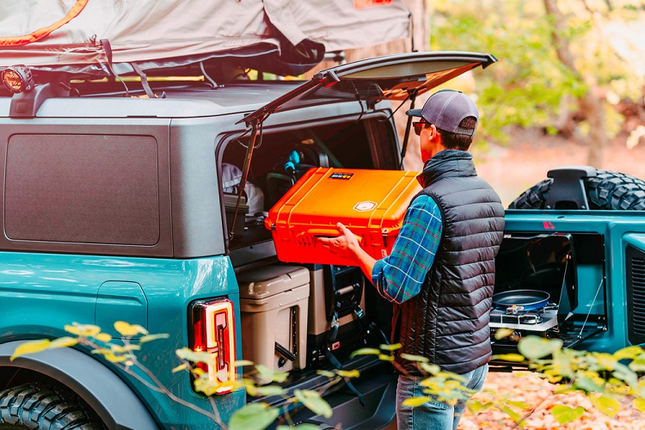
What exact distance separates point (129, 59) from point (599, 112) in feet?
54.8

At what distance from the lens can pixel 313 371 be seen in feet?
13.5

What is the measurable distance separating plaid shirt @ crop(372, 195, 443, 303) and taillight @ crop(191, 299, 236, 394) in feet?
2.16

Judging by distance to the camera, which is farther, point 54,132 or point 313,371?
point 313,371

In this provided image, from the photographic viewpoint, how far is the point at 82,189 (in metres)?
3.45

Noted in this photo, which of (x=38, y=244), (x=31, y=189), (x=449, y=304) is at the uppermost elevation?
(x=31, y=189)

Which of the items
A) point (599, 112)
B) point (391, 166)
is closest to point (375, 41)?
point (391, 166)

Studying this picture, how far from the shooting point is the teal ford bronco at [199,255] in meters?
3.24

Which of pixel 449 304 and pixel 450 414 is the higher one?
pixel 449 304

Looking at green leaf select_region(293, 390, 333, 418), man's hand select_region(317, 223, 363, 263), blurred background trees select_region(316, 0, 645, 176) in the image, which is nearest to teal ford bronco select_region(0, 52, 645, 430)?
man's hand select_region(317, 223, 363, 263)

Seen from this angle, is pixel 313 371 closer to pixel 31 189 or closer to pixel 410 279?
pixel 410 279

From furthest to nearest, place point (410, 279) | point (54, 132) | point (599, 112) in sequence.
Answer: point (599, 112), point (54, 132), point (410, 279)

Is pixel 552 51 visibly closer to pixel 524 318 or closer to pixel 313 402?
pixel 524 318

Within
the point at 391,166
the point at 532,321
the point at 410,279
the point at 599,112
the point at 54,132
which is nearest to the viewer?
the point at 410,279

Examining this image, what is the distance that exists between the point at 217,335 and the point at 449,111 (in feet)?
4.26
